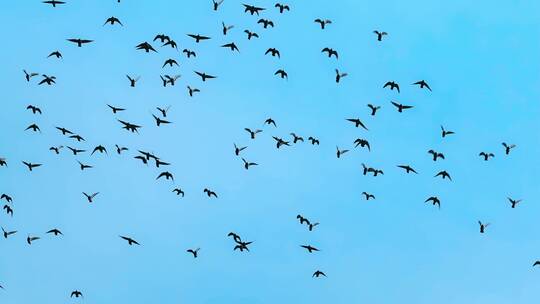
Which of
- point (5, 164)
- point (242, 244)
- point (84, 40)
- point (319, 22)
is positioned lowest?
point (242, 244)

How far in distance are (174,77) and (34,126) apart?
1923 centimetres

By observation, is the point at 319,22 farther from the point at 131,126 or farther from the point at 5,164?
the point at 5,164

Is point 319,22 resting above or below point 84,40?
above

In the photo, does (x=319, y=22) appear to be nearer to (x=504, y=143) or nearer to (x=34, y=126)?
(x=504, y=143)

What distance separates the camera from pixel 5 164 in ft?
360

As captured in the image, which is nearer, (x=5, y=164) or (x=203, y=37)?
(x=203, y=37)

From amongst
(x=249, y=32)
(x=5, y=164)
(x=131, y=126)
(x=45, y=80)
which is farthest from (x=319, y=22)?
(x=5, y=164)

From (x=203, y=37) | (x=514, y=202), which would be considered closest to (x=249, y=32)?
(x=203, y=37)

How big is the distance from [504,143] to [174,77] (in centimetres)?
3947

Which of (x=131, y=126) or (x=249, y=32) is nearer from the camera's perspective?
(x=131, y=126)

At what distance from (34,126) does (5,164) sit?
569cm

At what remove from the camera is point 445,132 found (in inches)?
4309

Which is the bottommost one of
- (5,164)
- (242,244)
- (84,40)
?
(242,244)

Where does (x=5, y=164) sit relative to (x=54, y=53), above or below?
below
